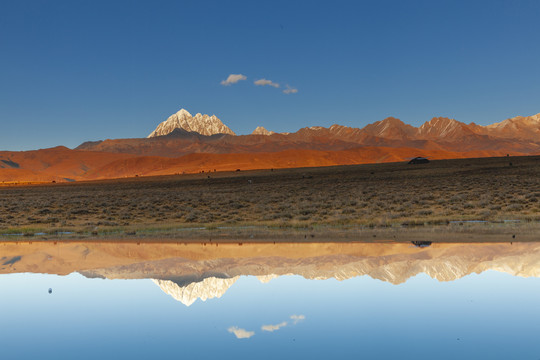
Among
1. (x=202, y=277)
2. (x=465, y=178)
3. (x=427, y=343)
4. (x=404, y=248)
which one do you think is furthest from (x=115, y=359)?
(x=465, y=178)

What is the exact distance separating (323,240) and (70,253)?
9351 millimetres

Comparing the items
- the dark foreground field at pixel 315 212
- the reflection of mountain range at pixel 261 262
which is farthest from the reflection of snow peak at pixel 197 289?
the dark foreground field at pixel 315 212

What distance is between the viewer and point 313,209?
33469 mm

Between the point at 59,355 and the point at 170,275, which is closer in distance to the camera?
the point at 59,355

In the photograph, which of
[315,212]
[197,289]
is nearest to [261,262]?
[197,289]

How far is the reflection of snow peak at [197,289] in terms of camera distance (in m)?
11.1

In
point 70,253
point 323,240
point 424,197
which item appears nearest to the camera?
point 70,253

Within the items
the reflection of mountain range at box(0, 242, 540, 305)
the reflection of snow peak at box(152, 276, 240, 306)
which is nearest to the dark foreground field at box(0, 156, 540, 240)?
the reflection of mountain range at box(0, 242, 540, 305)

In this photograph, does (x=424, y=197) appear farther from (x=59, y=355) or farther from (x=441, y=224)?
(x=59, y=355)

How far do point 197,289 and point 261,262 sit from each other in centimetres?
399

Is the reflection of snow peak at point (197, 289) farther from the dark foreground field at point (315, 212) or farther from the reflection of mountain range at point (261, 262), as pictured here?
the dark foreground field at point (315, 212)

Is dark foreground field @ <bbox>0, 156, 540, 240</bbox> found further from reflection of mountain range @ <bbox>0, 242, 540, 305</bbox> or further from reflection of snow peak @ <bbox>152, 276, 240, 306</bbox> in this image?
reflection of snow peak @ <bbox>152, 276, 240, 306</bbox>

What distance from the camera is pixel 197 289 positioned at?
11617 millimetres

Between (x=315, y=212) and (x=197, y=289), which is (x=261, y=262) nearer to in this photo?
(x=197, y=289)
